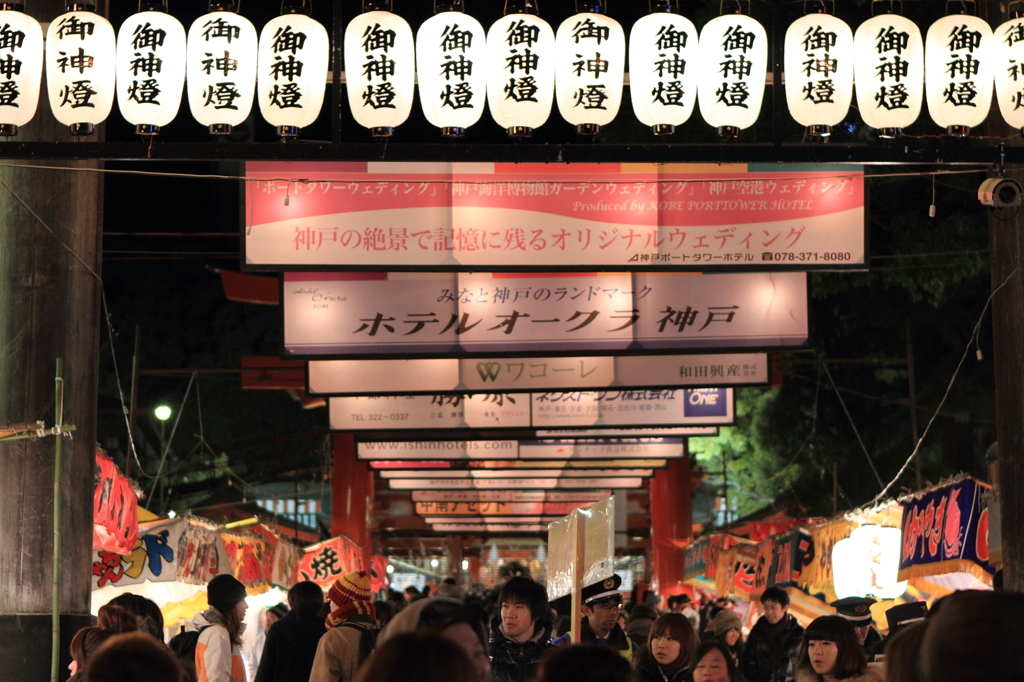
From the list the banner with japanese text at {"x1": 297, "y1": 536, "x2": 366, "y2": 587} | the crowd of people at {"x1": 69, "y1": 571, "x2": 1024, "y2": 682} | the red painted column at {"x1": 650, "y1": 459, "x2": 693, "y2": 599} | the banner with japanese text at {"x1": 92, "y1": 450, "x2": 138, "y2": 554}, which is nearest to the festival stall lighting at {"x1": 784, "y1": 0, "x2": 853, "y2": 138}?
the crowd of people at {"x1": 69, "y1": 571, "x2": 1024, "y2": 682}

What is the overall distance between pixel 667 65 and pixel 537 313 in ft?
14.0

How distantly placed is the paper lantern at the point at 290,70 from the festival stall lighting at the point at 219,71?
5.9 inches

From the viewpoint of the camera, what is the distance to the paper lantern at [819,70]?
9.11m

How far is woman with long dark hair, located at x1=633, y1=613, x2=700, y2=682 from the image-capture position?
7352 mm

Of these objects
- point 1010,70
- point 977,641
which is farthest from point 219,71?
point 977,641

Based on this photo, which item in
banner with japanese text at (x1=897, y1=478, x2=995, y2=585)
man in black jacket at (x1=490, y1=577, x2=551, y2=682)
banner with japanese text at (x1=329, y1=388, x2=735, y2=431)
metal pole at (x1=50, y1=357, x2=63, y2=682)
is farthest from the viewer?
banner with japanese text at (x1=329, y1=388, x2=735, y2=431)

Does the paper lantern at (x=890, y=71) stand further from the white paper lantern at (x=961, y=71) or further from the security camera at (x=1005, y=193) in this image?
the security camera at (x=1005, y=193)

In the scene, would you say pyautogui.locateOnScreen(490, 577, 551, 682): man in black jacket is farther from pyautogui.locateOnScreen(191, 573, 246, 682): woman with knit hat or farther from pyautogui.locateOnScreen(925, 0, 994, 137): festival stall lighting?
pyautogui.locateOnScreen(925, 0, 994, 137): festival stall lighting

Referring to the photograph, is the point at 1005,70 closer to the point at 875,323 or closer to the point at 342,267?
the point at 342,267

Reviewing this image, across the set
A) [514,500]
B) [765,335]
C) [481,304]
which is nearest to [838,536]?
[765,335]

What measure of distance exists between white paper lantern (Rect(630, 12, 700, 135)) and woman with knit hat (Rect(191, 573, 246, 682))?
4.74m

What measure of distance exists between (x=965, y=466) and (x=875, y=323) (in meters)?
9.42

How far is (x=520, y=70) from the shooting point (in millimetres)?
9000

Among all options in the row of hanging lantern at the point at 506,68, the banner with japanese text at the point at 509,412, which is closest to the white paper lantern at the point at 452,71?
the row of hanging lantern at the point at 506,68
